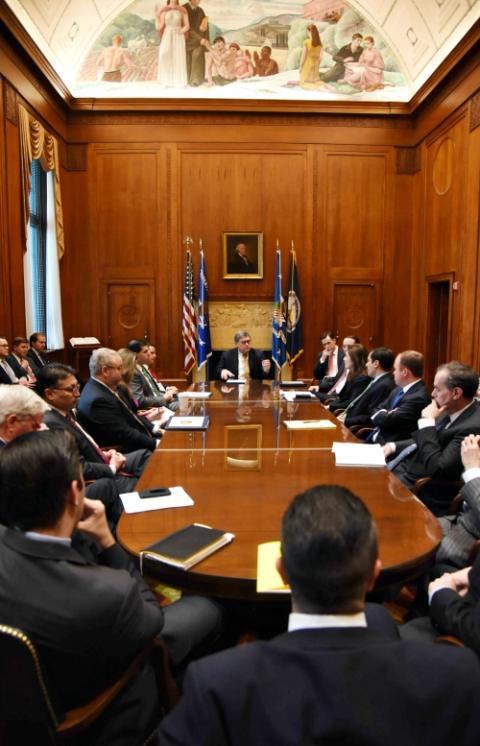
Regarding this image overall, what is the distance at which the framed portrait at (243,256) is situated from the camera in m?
10.2

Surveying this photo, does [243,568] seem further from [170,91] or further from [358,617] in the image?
[170,91]

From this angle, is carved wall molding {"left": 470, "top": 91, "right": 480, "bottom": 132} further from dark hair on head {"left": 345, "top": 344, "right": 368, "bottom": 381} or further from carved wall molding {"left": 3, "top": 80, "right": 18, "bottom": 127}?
carved wall molding {"left": 3, "top": 80, "right": 18, "bottom": 127}

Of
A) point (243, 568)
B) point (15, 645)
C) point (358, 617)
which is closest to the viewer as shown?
point (358, 617)

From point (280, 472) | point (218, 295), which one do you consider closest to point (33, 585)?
point (280, 472)

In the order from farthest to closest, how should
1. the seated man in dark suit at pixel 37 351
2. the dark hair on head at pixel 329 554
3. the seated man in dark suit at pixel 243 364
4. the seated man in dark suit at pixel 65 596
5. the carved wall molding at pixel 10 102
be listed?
the seated man in dark suit at pixel 37 351 → the seated man in dark suit at pixel 243 364 → the carved wall molding at pixel 10 102 → the seated man in dark suit at pixel 65 596 → the dark hair on head at pixel 329 554

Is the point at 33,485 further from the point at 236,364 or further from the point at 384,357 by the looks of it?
the point at 236,364

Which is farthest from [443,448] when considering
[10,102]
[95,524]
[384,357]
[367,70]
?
[367,70]

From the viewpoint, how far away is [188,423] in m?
4.45

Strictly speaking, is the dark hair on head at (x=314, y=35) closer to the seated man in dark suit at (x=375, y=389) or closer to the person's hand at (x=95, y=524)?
the seated man in dark suit at (x=375, y=389)

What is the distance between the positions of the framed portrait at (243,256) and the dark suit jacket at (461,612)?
871cm

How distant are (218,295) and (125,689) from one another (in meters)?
8.94

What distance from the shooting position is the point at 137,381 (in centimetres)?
641

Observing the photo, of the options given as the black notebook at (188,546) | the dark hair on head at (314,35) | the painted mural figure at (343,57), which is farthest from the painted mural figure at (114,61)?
the black notebook at (188,546)

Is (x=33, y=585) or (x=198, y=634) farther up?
(x=33, y=585)
